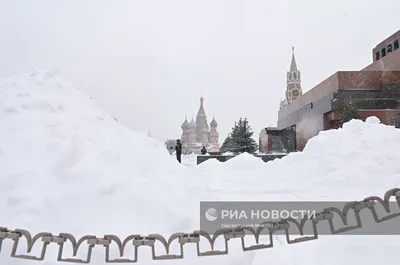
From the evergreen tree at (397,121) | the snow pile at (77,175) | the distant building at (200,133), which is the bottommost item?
the snow pile at (77,175)

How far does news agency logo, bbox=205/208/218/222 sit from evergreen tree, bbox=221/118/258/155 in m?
24.8

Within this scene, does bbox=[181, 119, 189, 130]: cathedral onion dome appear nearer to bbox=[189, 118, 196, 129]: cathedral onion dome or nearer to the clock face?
bbox=[189, 118, 196, 129]: cathedral onion dome

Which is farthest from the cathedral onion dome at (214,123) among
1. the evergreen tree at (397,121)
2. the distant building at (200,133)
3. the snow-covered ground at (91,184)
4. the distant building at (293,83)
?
the snow-covered ground at (91,184)

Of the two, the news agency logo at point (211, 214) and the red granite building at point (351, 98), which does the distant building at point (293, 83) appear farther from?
the news agency logo at point (211, 214)

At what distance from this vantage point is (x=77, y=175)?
3.35 metres

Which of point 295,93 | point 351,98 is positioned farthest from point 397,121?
point 295,93

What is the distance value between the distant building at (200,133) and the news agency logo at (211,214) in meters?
75.3

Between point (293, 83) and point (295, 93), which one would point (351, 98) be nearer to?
point (295, 93)

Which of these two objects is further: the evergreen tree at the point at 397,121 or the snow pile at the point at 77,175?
the evergreen tree at the point at 397,121

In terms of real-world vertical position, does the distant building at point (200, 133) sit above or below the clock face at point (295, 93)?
below

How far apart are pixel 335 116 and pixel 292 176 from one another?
1702 centimetres

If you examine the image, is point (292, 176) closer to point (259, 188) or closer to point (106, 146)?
point (259, 188)

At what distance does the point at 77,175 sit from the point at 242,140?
26.0 metres

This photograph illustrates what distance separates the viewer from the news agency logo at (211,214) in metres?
3.63
